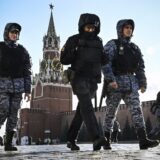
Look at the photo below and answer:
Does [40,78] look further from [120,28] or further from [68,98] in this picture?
[120,28]

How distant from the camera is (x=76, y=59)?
143 inches

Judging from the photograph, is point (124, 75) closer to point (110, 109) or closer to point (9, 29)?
point (110, 109)

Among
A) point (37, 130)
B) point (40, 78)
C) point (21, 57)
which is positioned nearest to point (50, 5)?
point (40, 78)

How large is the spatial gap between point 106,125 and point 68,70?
1011mm

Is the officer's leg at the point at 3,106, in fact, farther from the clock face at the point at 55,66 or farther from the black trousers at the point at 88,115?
the clock face at the point at 55,66

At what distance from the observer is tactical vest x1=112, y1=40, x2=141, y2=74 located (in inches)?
169

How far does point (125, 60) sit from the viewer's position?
4.29 meters

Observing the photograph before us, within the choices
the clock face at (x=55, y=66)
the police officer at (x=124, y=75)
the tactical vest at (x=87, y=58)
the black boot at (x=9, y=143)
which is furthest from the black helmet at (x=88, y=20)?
the clock face at (x=55, y=66)

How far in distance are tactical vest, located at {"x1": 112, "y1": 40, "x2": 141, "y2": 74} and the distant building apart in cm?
3957

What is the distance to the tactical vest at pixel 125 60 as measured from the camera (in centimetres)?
430

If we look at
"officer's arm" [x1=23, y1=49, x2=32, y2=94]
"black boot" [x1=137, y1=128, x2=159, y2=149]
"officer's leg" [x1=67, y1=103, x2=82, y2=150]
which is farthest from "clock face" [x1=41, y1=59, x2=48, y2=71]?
"black boot" [x1=137, y1=128, x2=159, y2=149]

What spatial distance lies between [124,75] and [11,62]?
1.32 meters

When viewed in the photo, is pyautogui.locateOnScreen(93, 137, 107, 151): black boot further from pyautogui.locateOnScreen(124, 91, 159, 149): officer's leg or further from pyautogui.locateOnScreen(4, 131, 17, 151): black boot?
pyautogui.locateOnScreen(4, 131, 17, 151): black boot

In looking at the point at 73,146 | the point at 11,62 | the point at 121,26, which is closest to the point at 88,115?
the point at 73,146
